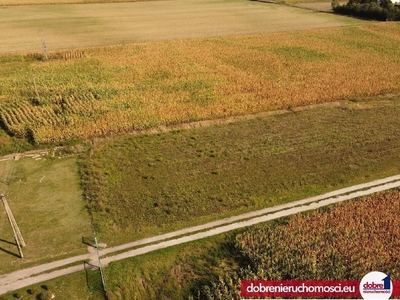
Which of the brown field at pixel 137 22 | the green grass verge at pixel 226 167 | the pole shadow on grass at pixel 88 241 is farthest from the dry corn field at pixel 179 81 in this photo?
the pole shadow on grass at pixel 88 241

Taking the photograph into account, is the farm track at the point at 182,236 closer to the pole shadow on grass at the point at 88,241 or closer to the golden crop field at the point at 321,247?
the pole shadow on grass at the point at 88,241

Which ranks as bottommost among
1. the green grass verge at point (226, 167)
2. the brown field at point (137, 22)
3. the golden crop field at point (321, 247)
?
the golden crop field at point (321, 247)

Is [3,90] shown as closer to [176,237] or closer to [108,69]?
[108,69]

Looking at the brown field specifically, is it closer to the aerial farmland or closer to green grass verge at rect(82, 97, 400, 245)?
the aerial farmland

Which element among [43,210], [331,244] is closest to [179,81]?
[43,210]

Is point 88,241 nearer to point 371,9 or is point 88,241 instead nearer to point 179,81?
point 179,81

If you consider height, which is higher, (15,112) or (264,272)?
(15,112)

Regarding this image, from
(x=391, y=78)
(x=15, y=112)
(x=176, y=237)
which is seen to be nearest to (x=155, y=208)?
(x=176, y=237)
